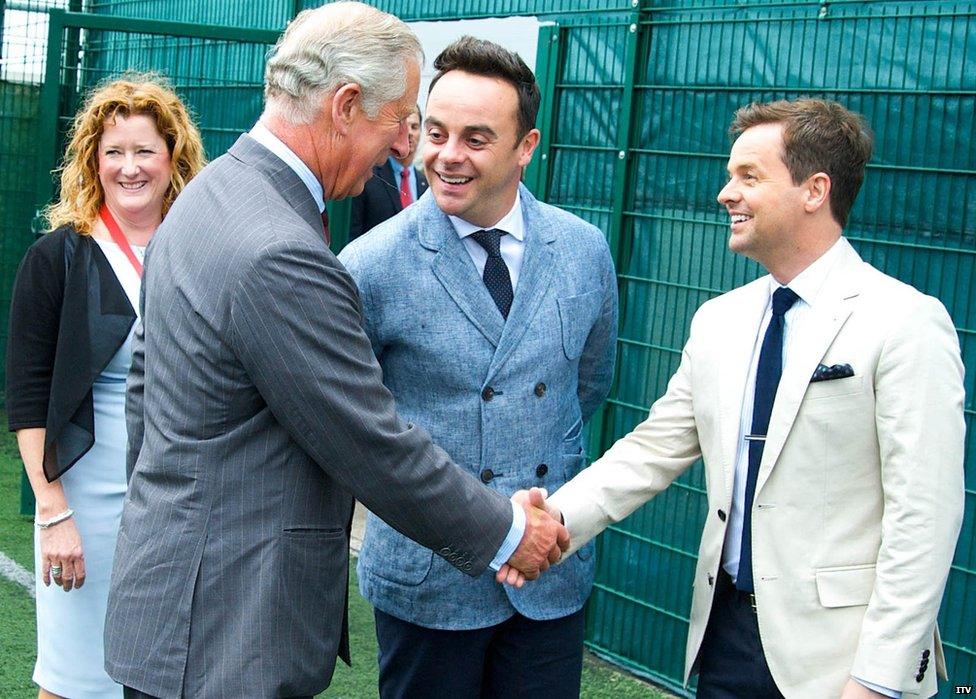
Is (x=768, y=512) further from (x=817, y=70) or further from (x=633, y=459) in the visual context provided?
(x=817, y=70)

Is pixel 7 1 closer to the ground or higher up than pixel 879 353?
higher up

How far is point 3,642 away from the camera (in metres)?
5.56

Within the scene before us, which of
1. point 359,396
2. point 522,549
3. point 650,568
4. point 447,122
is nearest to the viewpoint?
point 359,396

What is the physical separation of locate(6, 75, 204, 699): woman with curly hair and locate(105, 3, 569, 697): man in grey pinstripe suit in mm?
1128

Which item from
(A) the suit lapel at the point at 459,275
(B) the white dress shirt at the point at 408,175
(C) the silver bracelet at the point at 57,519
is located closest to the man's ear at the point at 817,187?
(A) the suit lapel at the point at 459,275

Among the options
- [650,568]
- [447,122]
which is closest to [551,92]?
[650,568]

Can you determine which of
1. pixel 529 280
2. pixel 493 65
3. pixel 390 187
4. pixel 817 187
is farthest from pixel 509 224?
pixel 390 187

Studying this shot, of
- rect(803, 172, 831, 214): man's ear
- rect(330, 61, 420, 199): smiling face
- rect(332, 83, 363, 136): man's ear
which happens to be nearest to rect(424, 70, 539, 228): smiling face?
rect(330, 61, 420, 199): smiling face

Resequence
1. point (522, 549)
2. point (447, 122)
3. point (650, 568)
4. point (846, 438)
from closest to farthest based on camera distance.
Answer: point (846, 438) < point (522, 549) < point (447, 122) < point (650, 568)

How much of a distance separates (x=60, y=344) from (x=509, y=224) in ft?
4.51

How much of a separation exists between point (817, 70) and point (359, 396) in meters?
2.62

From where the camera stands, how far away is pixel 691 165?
202 inches

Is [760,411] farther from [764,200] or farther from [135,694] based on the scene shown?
[135,694]

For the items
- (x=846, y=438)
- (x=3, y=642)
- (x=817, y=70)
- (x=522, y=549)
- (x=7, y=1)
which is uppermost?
(x=7, y=1)
